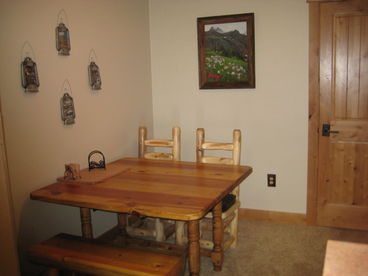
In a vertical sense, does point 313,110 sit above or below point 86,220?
above

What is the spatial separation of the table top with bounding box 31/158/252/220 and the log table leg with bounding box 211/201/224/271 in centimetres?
28

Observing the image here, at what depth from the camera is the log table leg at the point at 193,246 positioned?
2.18 meters

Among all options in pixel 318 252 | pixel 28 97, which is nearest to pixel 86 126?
pixel 28 97

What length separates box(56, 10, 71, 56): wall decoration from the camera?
2.53 metres

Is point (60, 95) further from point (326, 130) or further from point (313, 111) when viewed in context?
point (326, 130)

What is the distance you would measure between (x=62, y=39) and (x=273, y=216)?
245 cm

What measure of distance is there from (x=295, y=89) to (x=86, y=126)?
1.86 metres

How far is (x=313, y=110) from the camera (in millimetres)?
3311

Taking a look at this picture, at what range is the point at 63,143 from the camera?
8.68 feet

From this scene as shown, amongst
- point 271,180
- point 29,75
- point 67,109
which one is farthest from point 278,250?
point 29,75

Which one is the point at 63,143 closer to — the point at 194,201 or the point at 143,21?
the point at 194,201

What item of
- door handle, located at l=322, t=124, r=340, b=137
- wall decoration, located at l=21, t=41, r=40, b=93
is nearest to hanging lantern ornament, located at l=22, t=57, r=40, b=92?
wall decoration, located at l=21, t=41, r=40, b=93

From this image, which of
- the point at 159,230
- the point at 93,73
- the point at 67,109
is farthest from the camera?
the point at 159,230

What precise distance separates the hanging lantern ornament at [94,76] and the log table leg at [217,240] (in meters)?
1.33
